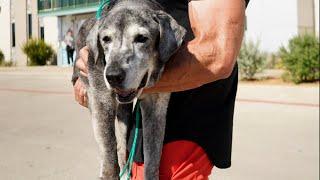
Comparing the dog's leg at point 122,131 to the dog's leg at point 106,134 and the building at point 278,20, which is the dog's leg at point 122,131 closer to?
the dog's leg at point 106,134

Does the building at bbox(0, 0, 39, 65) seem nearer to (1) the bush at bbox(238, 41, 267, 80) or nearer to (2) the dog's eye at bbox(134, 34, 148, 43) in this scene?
(1) the bush at bbox(238, 41, 267, 80)

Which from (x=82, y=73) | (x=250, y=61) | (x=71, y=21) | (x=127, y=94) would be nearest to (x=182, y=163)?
(x=82, y=73)

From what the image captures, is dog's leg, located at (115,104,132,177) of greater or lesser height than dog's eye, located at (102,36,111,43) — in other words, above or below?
below

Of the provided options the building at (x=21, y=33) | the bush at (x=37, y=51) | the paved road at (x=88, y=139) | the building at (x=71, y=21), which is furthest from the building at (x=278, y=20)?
the building at (x=21, y=33)

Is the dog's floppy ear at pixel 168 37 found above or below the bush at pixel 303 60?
above

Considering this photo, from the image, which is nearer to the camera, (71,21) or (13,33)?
(71,21)

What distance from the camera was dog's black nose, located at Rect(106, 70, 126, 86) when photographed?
1646 millimetres

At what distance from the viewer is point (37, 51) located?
108ft

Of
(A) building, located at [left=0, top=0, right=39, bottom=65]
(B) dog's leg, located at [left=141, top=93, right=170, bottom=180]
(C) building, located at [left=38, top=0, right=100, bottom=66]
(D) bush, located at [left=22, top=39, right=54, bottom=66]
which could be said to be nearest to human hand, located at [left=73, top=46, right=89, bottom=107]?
(B) dog's leg, located at [left=141, top=93, right=170, bottom=180]

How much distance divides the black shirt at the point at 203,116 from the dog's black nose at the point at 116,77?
0.63 metres

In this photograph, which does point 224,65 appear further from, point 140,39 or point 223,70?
point 140,39

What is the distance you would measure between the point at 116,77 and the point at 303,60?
43.4ft

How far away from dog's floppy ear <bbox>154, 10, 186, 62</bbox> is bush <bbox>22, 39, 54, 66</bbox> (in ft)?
105

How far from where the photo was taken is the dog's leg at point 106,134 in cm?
198
